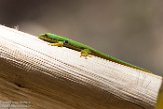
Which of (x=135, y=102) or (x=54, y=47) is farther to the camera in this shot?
(x=54, y=47)

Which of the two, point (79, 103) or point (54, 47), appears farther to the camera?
Result: point (54, 47)

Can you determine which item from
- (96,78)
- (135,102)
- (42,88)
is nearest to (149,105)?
(135,102)

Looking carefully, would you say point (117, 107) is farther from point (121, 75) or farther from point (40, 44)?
point (40, 44)

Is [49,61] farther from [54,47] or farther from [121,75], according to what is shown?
[121,75]

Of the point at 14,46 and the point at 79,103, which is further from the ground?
the point at 14,46

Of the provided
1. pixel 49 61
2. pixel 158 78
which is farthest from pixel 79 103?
pixel 158 78

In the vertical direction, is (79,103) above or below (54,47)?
below
